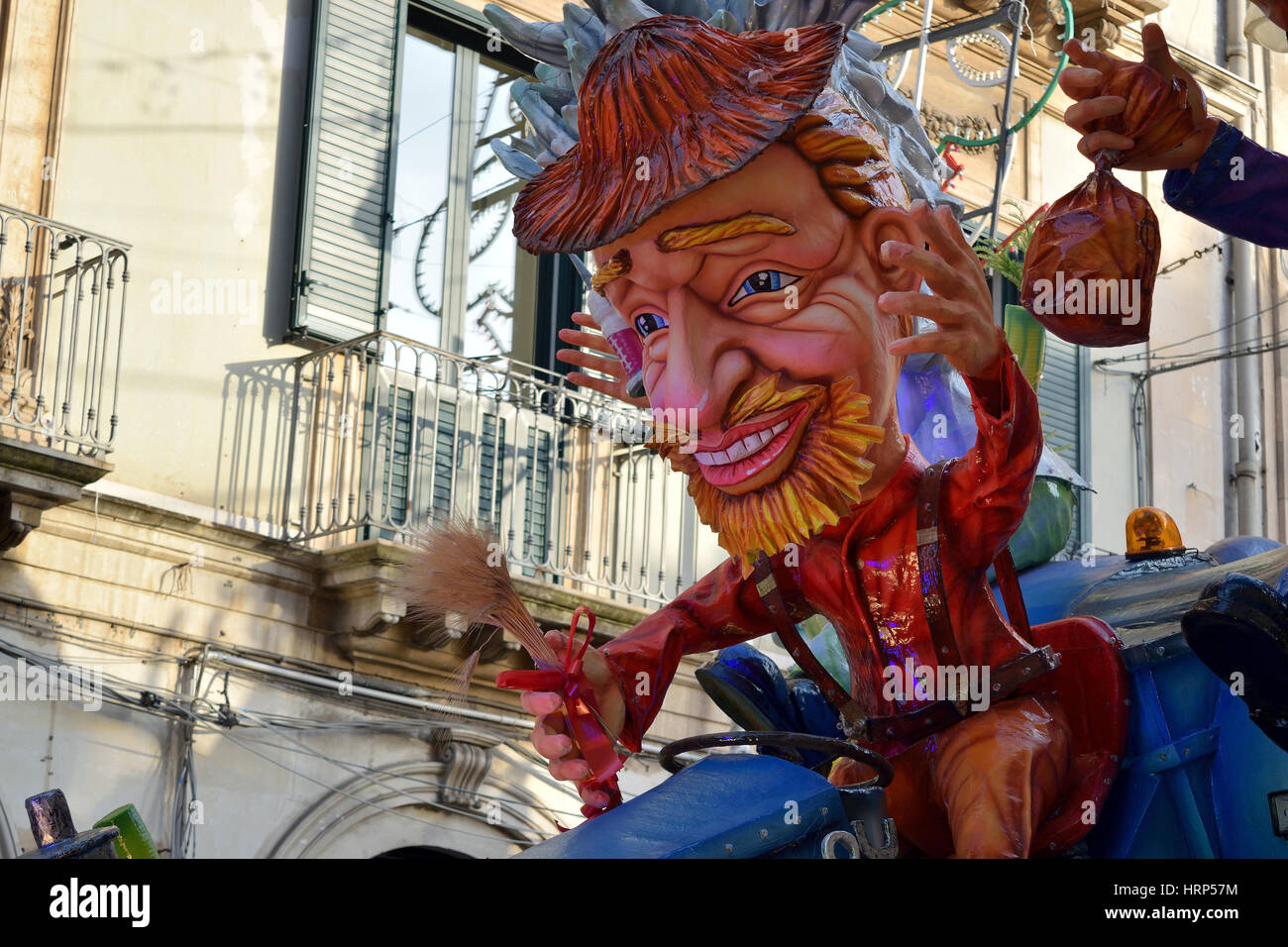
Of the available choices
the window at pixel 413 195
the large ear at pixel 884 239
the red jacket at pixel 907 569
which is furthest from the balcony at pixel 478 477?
the large ear at pixel 884 239

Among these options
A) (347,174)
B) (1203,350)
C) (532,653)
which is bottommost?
(532,653)

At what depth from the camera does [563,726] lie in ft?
13.5

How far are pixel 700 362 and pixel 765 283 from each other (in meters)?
0.21

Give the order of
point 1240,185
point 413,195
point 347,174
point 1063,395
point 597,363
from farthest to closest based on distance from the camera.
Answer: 1. point 1063,395
2. point 413,195
3. point 347,174
4. point 597,363
5. point 1240,185

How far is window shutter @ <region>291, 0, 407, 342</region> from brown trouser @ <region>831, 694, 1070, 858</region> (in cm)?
621

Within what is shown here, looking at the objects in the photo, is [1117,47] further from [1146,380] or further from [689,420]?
[689,420]

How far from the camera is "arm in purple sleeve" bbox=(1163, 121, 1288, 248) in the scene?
3926 mm

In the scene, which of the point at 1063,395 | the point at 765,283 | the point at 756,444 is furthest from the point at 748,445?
the point at 1063,395

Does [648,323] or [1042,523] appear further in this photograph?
[1042,523]

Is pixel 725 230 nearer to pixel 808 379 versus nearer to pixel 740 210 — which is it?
pixel 740 210

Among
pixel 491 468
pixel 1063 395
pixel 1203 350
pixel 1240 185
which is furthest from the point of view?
pixel 1203 350

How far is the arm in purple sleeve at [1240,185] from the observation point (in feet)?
12.9

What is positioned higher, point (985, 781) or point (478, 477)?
point (478, 477)
